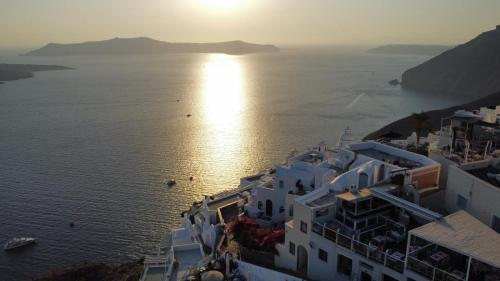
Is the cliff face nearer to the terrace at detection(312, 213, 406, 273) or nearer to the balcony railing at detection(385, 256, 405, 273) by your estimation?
the terrace at detection(312, 213, 406, 273)

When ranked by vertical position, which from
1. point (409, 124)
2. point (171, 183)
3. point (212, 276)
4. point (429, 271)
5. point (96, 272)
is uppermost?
point (429, 271)

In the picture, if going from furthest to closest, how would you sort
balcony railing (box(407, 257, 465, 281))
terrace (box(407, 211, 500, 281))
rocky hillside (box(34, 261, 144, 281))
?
rocky hillside (box(34, 261, 144, 281)) → balcony railing (box(407, 257, 465, 281)) → terrace (box(407, 211, 500, 281))

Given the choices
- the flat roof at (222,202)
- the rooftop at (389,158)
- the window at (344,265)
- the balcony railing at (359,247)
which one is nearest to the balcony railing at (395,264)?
the balcony railing at (359,247)

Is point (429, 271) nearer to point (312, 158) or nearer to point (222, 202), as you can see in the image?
point (312, 158)

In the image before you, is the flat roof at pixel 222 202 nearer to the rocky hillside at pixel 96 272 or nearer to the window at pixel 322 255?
the rocky hillside at pixel 96 272

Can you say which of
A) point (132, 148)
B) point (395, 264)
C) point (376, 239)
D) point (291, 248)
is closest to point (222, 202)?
A: point (291, 248)

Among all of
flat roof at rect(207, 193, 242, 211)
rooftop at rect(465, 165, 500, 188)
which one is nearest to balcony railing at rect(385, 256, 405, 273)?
rooftop at rect(465, 165, 500, 188)

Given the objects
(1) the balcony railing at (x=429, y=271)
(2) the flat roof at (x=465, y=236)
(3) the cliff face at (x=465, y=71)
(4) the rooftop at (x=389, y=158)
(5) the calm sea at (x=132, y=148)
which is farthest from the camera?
(3) the cliff face at (x=465, y=71)
